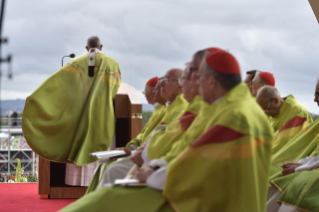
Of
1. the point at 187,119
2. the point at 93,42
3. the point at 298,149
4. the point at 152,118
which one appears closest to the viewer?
the point at 187,119

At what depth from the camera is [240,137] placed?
2.01 metres

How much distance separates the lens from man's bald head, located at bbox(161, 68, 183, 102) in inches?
131

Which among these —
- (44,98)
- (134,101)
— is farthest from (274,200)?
(44,98)

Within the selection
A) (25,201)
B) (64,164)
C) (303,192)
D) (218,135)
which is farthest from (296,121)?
(25,201)

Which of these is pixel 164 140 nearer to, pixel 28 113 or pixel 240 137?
pixel 240 137

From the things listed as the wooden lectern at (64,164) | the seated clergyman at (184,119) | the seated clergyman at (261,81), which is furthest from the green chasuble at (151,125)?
the seated clergyman at (184,119)

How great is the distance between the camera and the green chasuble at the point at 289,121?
3.75m

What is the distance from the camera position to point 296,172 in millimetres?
3209

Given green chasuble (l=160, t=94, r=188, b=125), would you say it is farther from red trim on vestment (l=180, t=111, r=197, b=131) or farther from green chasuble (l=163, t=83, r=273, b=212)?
green chasuble (l=163, t=83, r=273, b=212)

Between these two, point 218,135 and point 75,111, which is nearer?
point 218,135

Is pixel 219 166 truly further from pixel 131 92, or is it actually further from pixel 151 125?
pixel 131 92

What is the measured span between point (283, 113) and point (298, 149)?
428 millimetres

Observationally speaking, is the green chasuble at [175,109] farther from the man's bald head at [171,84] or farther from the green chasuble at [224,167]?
the green chasuble at [224,167]

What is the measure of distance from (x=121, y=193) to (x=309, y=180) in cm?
140
